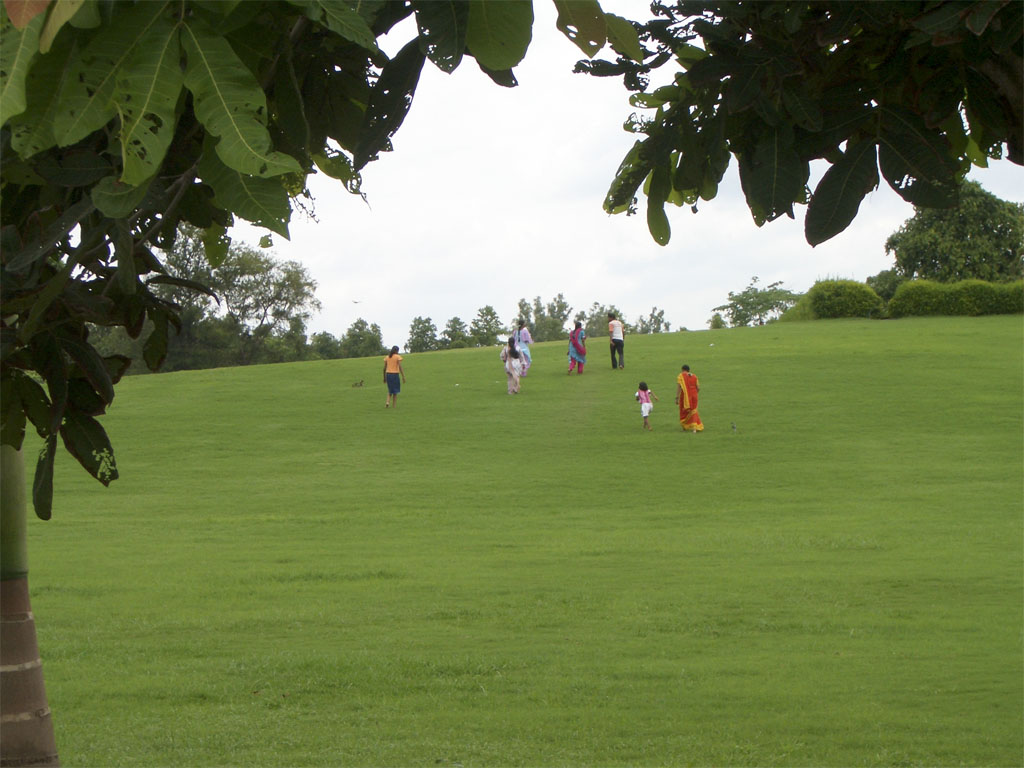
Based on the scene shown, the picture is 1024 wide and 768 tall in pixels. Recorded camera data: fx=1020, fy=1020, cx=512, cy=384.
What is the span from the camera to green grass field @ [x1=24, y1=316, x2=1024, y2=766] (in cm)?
566

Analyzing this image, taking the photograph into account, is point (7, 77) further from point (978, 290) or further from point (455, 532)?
point (978, 290)

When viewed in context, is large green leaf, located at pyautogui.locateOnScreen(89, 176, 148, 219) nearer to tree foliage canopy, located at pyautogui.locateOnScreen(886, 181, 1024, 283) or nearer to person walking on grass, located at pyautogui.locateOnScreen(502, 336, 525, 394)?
person walking on grass, located at pyautogui.locateOnScreen(502, 336, 525, 394)

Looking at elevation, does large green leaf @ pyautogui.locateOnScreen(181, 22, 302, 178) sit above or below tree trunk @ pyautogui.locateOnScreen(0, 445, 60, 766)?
above

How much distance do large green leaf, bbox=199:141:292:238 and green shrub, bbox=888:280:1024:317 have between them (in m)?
42.6

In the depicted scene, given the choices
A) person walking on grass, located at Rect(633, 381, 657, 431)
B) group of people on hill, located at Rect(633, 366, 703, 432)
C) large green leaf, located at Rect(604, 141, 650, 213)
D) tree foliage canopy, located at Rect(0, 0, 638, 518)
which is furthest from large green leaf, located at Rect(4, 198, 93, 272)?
person walking on grass, located at Rect(633, 381, 657, 431)

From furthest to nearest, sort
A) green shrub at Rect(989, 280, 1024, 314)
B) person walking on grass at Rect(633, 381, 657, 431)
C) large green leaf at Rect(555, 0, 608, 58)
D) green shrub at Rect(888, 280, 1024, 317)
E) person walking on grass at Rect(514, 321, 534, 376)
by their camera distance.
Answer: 1. green shrub at Rect(888, 280, 1024, 317)
2. green shrub at Rect(989, 280, 1024, 314)
3. person walking on grass at Rect(514, 321, 534, 376)
4. person walking on grass at Rect(633, 381, 657, 431)
5. large green leaf at Rect(555, 0, 608, 58)

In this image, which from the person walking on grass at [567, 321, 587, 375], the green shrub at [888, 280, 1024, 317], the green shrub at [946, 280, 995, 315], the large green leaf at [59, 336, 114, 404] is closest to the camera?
the large green leaf at [59, 336, 114, 404]

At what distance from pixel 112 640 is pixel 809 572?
6.08 m

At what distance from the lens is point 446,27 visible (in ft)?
5.00

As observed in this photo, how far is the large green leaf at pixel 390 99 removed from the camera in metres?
1.79

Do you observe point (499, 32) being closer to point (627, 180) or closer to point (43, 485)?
point (627, 180)

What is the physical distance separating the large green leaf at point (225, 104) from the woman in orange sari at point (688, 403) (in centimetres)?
1766

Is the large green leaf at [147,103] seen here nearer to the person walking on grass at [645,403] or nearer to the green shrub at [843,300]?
the person walking on grass at [645,403]

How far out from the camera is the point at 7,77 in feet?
4.44
